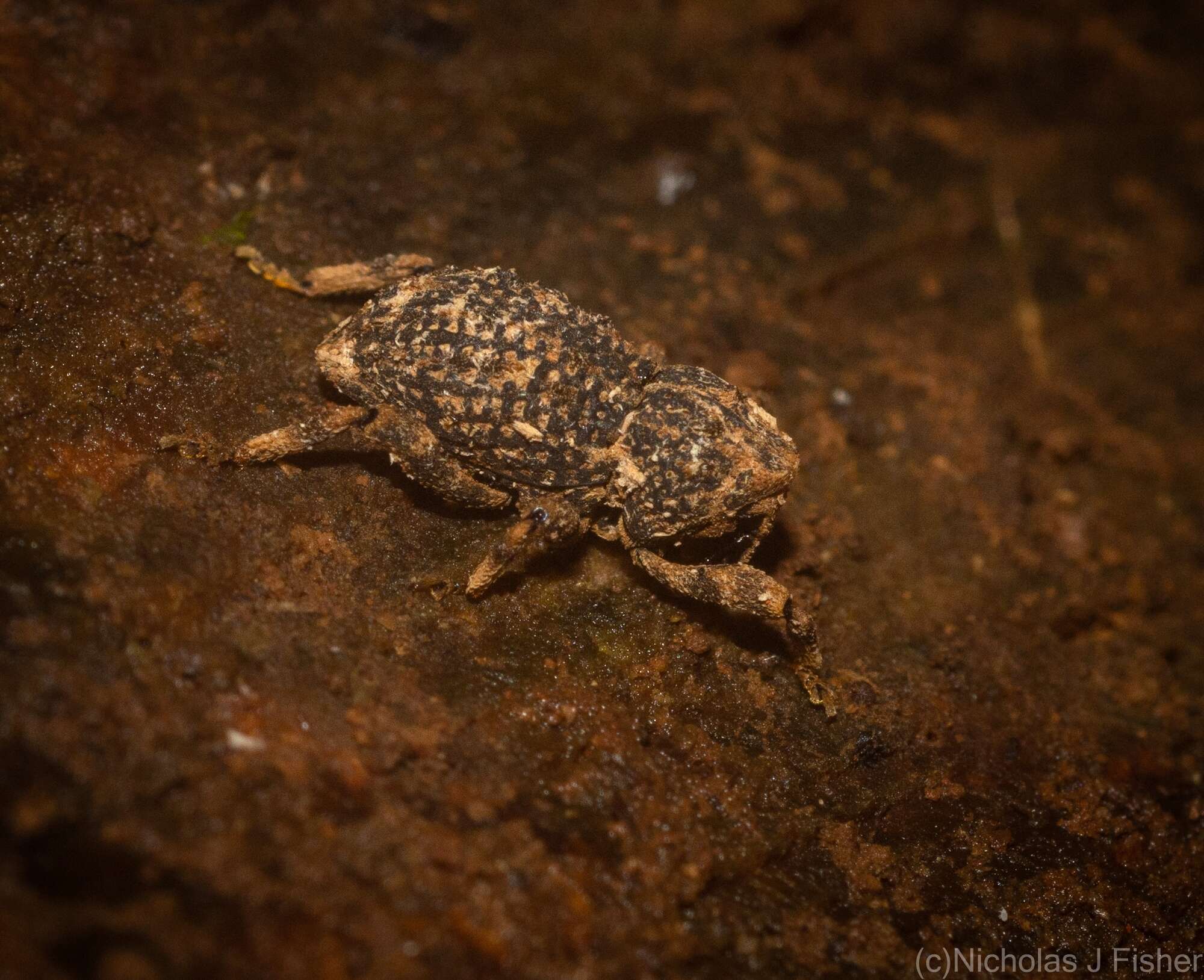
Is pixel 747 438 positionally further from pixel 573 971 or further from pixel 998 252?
pixel 998 252

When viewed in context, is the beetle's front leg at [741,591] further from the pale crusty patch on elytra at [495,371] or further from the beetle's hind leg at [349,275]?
the beetle's hind leg at [349,275]

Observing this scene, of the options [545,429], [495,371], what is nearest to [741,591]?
[545,429]

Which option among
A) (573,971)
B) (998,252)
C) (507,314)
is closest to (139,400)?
(507,314)

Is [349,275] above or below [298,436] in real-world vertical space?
above

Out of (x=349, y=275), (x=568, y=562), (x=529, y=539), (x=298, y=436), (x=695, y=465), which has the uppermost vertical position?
(x=349, y=275)

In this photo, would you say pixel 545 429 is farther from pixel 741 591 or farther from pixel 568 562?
pixel 741 591

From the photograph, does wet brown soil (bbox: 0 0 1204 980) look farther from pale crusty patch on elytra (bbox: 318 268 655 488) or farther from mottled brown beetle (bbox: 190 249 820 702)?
pale crusty patch on elytra (bbox: 318 268 655 488)

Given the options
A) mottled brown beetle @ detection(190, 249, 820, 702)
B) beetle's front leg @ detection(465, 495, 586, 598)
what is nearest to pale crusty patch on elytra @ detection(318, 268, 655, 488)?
mottled brown beetle @ detection(190, 249, 820, 702)
